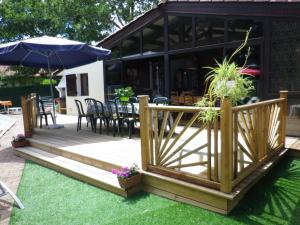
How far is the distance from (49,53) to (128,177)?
4.99 m

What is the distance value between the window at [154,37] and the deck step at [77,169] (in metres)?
4.27

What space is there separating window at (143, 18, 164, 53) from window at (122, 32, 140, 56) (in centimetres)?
30

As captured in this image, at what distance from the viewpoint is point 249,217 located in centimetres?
286

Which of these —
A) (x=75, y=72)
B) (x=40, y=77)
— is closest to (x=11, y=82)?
(x=40, y=77)

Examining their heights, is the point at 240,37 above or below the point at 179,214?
above

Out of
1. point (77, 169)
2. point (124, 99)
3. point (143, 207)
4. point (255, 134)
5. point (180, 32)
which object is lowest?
point (143, 207)

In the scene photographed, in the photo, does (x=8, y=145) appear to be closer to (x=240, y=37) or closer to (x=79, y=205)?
(x=79, y=205)

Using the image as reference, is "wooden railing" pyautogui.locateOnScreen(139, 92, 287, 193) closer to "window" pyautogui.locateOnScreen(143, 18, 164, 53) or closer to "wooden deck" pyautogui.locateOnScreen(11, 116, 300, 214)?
"wooden deck" pyautogui.locateOnScreen(11, 116, 300, 214)

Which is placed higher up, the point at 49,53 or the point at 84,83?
the point at 49,53

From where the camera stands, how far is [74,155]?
4820 mm

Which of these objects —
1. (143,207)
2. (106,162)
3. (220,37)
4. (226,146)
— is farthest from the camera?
(220,37)

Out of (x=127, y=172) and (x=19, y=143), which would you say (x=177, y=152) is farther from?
(x=19, y=143)

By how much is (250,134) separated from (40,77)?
73.8 feet

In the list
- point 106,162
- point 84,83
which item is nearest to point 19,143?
point 106,162
